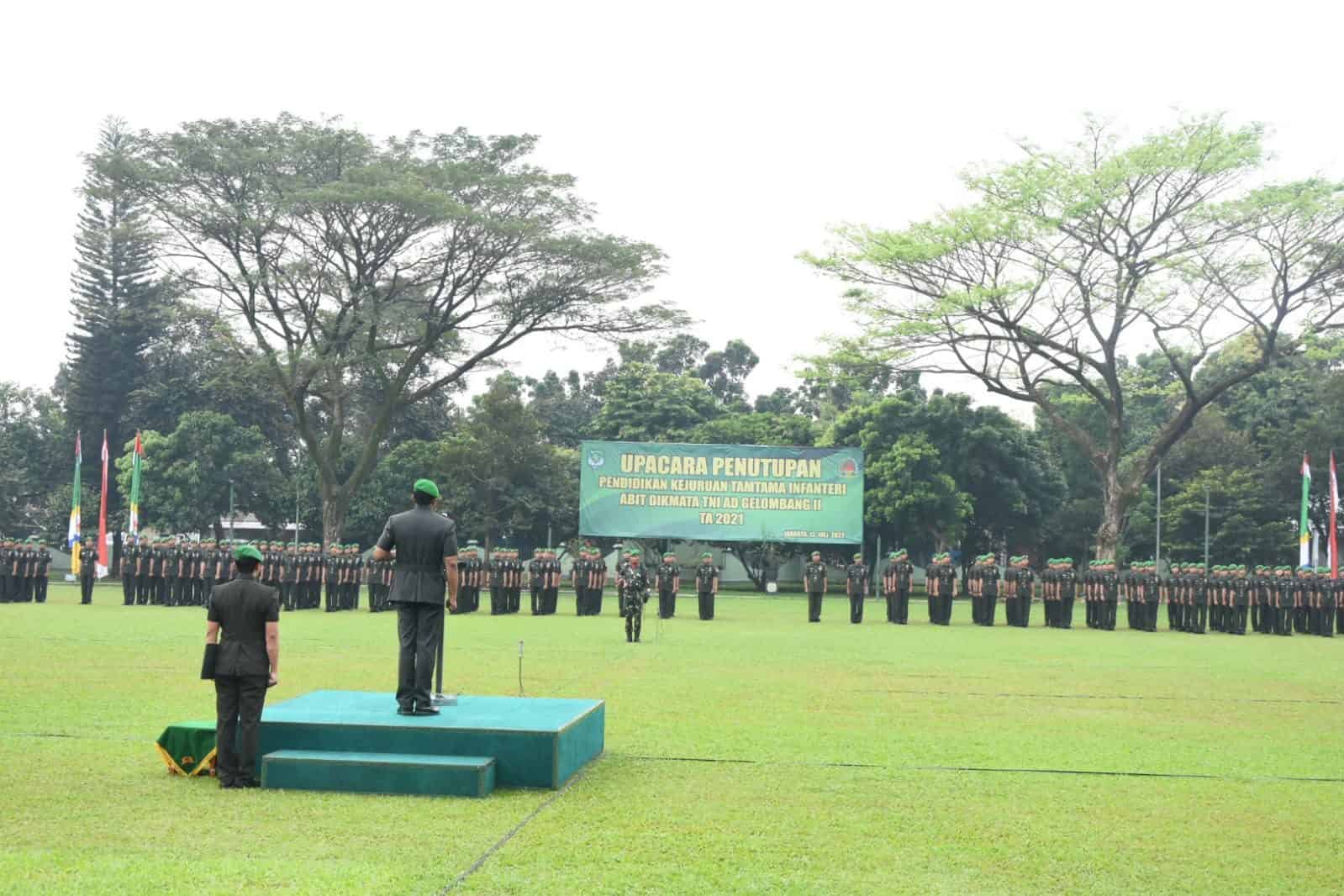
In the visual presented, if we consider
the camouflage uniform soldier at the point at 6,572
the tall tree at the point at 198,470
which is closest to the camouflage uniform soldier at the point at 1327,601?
the camouflage uniform soldier at the point at 6,572

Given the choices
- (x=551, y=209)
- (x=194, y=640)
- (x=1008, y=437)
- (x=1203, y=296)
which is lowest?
(x=194, y=640)

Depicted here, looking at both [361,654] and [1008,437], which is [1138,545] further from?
[361,654]

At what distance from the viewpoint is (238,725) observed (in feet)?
23.6

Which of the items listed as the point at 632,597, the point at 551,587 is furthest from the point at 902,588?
the point at 632,597

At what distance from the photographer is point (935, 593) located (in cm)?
2672

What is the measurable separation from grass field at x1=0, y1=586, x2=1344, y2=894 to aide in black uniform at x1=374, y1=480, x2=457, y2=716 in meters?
1.02

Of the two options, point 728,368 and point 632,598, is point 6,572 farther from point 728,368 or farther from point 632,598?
point 728,368

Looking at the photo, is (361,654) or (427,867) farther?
(361,654)

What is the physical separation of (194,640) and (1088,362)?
27355mm

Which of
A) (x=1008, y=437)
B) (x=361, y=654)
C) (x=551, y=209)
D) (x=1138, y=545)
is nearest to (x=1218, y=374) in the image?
(x=1138, y=545)

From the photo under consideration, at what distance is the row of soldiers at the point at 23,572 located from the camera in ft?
92.0

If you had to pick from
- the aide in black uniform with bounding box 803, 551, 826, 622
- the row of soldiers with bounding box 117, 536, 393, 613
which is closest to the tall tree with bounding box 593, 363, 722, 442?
the aide in black uniform with bounding box 803, 551, 826, 622

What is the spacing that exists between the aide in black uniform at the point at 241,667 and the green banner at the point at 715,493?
27.7 metres

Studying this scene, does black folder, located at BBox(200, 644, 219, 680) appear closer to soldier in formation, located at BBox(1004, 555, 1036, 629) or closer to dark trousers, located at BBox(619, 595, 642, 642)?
dark trousers, located at BBox(619, 595, 642, 642)
